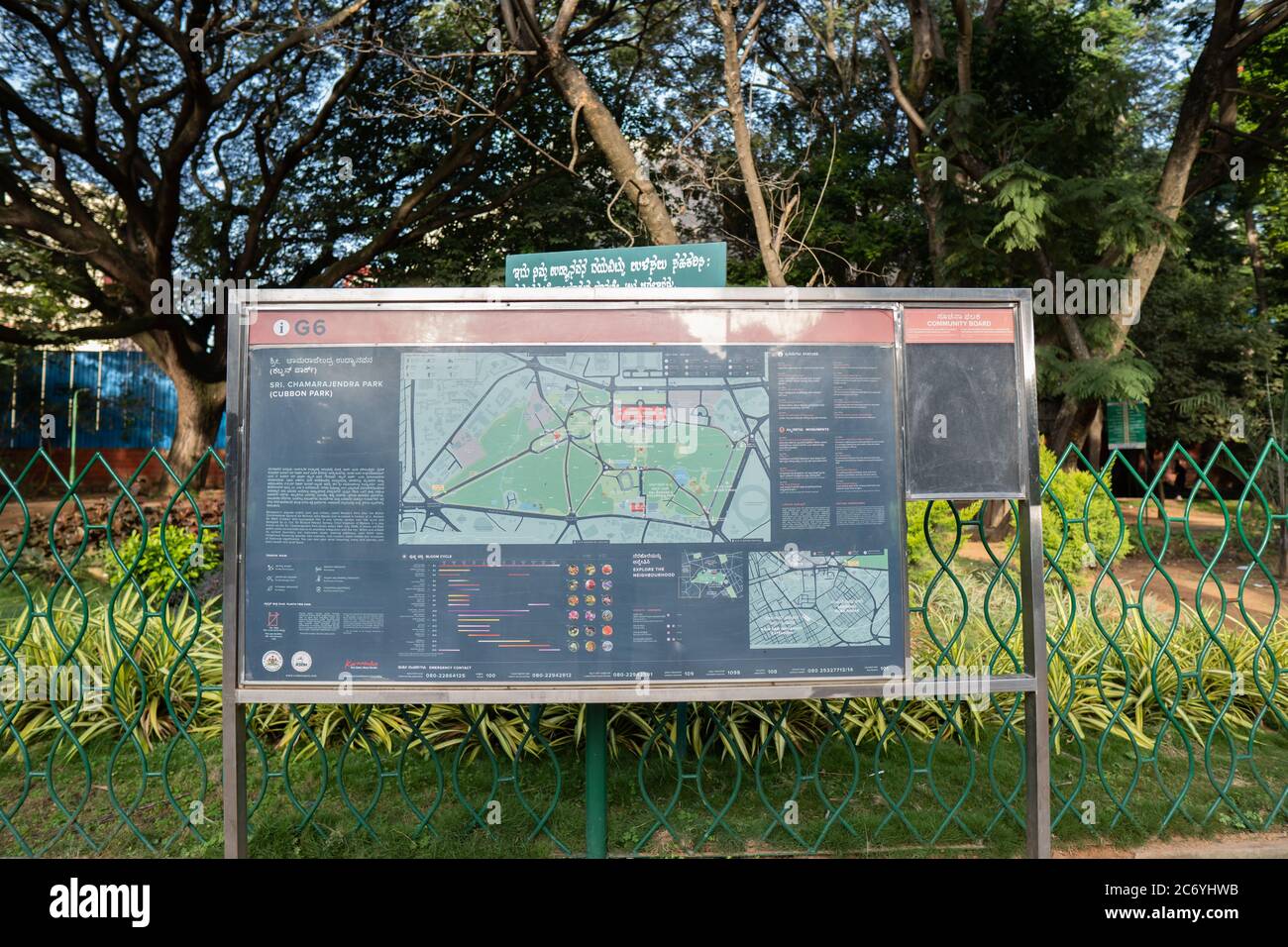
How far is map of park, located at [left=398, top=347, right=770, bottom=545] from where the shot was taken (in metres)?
2.95

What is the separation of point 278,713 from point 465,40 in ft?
33.3

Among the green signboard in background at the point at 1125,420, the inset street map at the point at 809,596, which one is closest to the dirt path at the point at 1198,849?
the inset street map at the point at 809,596

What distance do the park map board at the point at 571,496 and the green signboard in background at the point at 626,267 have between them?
1.09 ft

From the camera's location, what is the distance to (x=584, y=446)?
9.80 ft

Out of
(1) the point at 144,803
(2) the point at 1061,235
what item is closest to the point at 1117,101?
(2) the point at 1061,235

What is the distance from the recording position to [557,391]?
2.99 meters

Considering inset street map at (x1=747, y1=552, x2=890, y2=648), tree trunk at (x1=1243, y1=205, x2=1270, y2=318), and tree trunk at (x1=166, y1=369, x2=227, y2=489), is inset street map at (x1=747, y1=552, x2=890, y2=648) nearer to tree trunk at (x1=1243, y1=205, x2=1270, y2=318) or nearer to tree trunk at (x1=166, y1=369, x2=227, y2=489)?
tree trunk at (x1=166, y1=369, x2=227, y2=489)

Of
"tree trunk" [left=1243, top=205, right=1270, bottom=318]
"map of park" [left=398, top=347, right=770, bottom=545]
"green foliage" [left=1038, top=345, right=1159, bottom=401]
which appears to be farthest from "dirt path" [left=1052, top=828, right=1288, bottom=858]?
"tree trunk" [left=1243, top=205, right=1270, bottom=318]

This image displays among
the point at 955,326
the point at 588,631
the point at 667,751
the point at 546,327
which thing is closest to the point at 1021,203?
the point at 955,326

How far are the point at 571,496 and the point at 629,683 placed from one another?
678 millimetres

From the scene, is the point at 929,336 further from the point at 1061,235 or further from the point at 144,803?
the point at 1061,235

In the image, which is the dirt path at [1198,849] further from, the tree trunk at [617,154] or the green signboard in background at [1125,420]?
the green signboard in background at [1125,420]

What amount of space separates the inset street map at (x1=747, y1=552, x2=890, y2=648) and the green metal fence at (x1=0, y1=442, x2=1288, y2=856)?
0.45 meters

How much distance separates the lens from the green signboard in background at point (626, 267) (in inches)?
128
